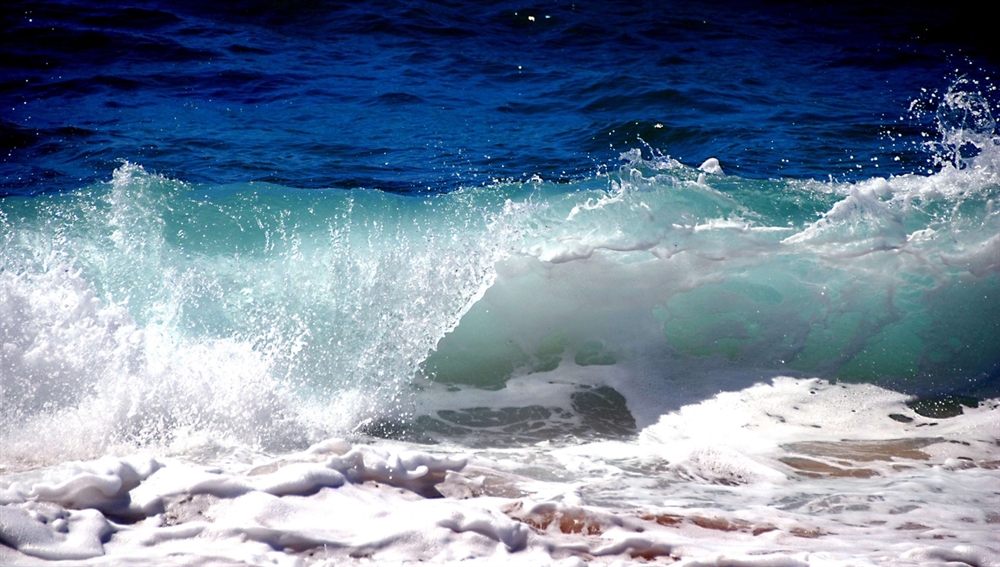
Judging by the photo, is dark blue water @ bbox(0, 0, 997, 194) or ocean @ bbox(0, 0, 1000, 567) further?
dark blue water @ bbox(0, 0, 997, 194)

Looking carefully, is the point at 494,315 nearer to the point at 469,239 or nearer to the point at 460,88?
the point at 469,239

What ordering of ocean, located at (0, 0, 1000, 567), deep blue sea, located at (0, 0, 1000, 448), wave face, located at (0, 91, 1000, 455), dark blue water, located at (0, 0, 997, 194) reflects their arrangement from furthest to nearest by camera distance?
1. dark blue water, located at (0, 0, 997, 194)
2. deep blue sea, located at (0, 0, 1000, 448)
3. wave face, located at (0, 91, 1000, 455)
4. ocean, located at (0, 0, 1000, 567)

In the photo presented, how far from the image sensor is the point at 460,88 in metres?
10.4

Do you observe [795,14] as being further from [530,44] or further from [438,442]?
[438,442]

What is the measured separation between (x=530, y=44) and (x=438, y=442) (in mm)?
9021

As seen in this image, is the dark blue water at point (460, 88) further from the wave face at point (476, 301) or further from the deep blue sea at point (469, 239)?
the wave face at point (476, 301)

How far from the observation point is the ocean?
3.05 m

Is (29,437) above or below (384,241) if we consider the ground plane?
below

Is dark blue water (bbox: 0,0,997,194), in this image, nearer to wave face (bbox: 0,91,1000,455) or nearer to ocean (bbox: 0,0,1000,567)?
ocean (bbox: 0,0,1000,567)

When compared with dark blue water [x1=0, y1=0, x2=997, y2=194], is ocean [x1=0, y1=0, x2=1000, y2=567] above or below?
below

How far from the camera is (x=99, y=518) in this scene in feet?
8.94

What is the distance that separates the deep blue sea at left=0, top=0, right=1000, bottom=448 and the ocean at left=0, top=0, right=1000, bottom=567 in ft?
0.09

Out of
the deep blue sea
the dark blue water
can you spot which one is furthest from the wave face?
the dark blue water

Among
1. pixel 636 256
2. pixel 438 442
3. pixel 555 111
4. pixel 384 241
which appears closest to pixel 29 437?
pixel 438 442
